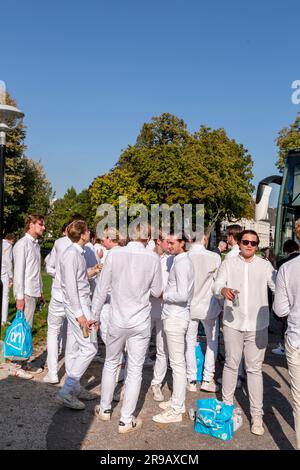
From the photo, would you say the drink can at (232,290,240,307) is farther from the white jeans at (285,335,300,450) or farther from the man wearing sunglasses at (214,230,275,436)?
the white jeans at (285,335,300,450)

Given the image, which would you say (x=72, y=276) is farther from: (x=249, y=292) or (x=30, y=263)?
(x=249, y=292)

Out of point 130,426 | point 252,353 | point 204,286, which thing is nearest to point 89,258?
point 204,286

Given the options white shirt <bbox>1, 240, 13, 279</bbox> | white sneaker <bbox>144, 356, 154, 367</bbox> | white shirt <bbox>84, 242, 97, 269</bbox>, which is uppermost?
white shirt <bbox>84, 242, 97, 269</bbox>

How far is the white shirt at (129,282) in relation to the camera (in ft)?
16.0

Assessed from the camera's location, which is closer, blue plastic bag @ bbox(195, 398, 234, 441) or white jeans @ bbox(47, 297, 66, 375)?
blue plastic bag @ bbox(195, 398, 234, 441)

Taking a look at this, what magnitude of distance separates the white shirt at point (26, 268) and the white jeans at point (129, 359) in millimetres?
1976

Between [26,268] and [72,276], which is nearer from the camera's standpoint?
[72,276]

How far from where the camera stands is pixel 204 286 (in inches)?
263

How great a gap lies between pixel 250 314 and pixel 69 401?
2226 mm

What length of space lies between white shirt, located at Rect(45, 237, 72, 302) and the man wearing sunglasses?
2217 millimetres

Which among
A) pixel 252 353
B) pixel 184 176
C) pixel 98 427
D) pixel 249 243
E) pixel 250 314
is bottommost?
pixel 98 427

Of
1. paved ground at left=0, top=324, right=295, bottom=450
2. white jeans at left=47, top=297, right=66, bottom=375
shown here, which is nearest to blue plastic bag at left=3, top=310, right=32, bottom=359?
white jeans at left=47, top=297, right=66, bottom=375

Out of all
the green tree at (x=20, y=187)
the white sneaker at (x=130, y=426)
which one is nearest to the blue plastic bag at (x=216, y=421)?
the white sneaker at (x=130, y=426)

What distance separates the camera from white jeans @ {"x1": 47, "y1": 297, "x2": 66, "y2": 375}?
20.8ft
